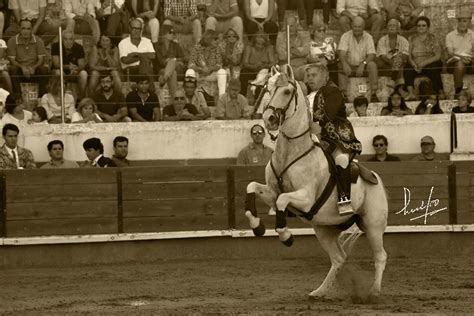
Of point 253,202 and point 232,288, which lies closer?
point 253,202

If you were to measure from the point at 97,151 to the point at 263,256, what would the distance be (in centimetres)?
247

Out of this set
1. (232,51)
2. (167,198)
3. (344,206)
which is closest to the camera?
(344,206)

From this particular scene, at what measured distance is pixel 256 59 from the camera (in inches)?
620

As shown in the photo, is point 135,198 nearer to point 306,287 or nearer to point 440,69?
point 306,287

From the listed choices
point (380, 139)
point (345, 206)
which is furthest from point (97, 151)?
point (345, 206)

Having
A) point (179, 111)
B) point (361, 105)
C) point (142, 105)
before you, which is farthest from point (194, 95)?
point (361, 105)

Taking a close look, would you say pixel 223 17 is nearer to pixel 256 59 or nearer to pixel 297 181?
pixel 256 59

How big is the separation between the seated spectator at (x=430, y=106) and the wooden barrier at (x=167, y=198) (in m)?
1.47

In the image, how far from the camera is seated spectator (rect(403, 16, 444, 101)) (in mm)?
15938

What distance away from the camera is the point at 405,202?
14.3m

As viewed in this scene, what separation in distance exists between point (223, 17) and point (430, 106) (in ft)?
10.9

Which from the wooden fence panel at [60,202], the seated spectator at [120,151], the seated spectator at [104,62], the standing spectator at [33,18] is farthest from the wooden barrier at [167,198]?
the standing spectator at [33,18]

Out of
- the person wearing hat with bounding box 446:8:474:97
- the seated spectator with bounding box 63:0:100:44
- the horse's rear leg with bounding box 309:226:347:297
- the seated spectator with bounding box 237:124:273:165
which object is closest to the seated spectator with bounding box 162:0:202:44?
the seated spectator with bounding box 63:0:100:44

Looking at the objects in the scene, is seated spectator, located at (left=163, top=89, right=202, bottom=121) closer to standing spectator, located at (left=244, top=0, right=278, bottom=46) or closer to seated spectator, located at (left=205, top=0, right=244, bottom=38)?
seated spectator, located at (left=205, top=0, right=244, bottom=38)
